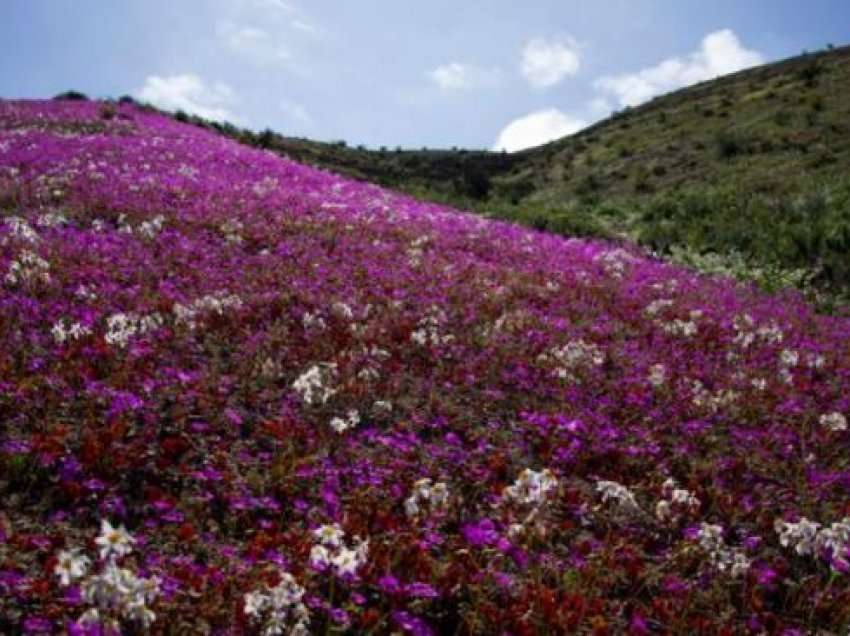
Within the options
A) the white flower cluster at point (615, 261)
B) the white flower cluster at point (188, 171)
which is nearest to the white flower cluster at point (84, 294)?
the white flower cluster at point (188, 171)

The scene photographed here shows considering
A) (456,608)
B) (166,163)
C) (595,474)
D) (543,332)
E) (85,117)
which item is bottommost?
(456,608)

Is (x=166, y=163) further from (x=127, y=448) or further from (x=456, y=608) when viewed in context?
(x=456, y=608)

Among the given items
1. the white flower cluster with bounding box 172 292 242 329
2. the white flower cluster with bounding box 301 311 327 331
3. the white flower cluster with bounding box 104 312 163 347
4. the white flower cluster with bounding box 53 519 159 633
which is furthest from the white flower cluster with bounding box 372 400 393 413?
the white flower cluster with bounding box 53 519 159 633

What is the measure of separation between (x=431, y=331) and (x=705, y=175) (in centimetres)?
2809

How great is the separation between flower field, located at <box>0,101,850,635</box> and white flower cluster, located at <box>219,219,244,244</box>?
116mm

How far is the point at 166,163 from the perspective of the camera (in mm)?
22031

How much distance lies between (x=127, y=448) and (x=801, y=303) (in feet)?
50.3

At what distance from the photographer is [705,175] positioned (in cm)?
3512

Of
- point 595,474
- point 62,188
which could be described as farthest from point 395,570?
point 62,188

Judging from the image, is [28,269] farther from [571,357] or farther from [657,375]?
[657,375]

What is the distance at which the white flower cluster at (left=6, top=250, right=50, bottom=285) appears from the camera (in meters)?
10.5

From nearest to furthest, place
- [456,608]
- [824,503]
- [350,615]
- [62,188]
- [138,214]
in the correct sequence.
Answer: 1. [350,615]
2. [456,608]
3. [824,503]
4. [138,214]
5. [62,188]

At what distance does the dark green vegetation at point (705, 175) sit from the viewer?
22250mm

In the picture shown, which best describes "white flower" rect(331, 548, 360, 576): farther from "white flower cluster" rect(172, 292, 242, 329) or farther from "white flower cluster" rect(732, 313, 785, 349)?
"white flower cluster" rect(732, 313, 785, 349)
